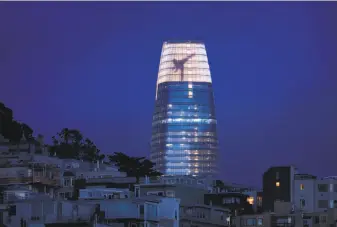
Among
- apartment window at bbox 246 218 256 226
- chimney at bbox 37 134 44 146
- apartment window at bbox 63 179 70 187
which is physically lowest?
apartment window at bbox 246 218 256 226

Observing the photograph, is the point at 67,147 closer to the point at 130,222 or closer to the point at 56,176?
the point at 56,176

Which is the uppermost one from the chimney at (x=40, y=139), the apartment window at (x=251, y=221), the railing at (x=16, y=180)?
the chimney at (x=40, y=139)

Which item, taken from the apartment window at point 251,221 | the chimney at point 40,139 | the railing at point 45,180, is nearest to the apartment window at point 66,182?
the railing at point 45,180

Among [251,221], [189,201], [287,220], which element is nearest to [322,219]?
[287,220]

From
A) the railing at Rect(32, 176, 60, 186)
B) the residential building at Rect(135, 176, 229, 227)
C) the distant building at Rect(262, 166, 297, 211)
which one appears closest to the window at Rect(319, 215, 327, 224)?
the residential building at Rect(135, 176, 229, 227)

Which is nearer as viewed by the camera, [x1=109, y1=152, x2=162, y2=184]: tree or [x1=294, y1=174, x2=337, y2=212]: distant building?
[x1=294, y1=174, x2=337, y2=212]: distant building

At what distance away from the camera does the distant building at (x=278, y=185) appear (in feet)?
325

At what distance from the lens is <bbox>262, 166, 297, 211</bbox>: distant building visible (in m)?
99.2

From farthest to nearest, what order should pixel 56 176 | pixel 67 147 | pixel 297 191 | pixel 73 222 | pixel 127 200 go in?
pixel 67 147 → pixel 297 191 → pixel 56 176 → pixel 127 200 → pixel 73 222

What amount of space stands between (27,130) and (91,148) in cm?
683

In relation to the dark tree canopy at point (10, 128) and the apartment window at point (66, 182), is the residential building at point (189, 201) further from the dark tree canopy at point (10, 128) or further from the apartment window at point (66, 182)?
the dark tree canopy at point (10, 128)

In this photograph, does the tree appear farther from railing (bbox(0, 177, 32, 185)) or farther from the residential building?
railing (bbox(0, 177, 32, 185))

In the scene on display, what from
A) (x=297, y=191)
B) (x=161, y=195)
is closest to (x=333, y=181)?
(x=297, y=191)

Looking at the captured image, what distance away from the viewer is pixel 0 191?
80562 millimetres
